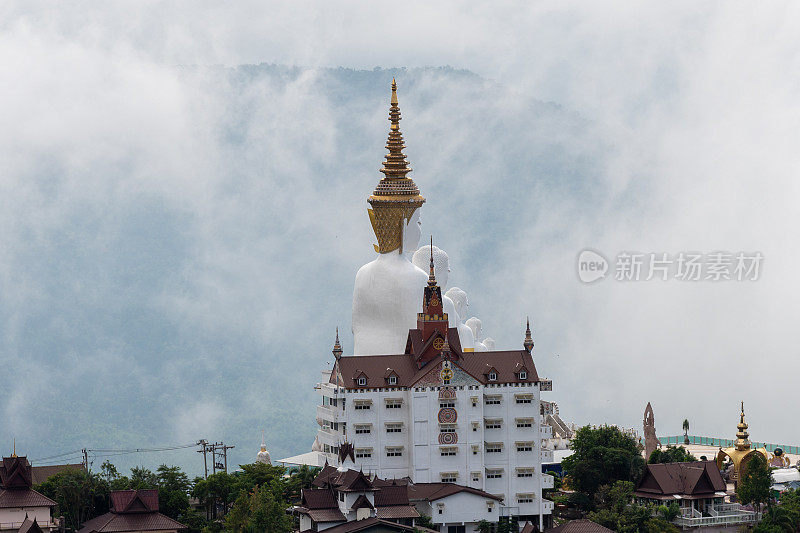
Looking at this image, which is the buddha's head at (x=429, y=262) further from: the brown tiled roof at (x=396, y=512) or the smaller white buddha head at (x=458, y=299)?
the brown tiled roof at (x=396, y=512)

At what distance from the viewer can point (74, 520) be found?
72.8 meters

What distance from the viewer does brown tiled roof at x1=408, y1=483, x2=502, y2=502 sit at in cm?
7344

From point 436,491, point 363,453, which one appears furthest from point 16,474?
point 436,491

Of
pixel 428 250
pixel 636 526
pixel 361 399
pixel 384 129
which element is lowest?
pixel 636 526

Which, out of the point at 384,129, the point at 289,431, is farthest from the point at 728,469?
the point at 384,129

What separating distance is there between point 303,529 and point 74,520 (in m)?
9.91

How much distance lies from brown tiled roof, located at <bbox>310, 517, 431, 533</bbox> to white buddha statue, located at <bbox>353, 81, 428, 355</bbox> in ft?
47.9

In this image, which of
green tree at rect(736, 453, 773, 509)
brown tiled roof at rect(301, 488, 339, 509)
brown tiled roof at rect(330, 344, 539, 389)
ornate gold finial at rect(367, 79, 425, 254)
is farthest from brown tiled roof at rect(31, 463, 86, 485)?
green tree at rect(736, 453, 773, 509)

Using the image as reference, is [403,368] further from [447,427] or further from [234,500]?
[234,500]

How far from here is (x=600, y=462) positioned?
79312 mm

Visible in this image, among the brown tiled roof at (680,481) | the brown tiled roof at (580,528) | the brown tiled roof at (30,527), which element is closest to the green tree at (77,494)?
the brown tiled roof at (30,527)

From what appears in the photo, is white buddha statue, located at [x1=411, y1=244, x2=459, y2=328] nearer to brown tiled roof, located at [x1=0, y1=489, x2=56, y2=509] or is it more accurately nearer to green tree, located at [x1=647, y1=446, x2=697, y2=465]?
green tree, located at [x1=647, y1=446, x2=697, y2=465]

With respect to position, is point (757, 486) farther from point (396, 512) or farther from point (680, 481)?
point (396, 512)

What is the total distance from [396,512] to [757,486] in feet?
56.4
